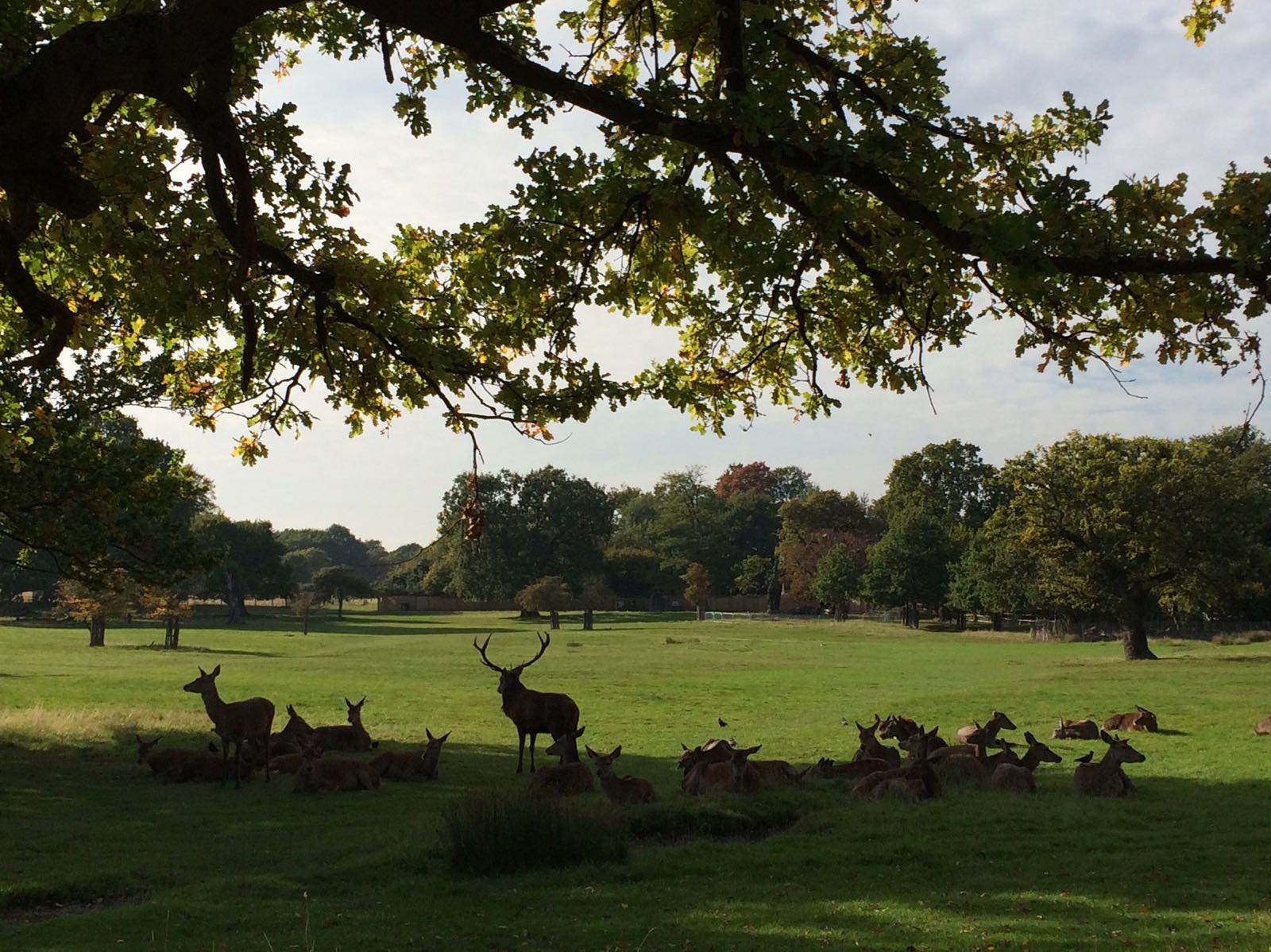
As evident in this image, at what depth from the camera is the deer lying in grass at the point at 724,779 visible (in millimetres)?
13328

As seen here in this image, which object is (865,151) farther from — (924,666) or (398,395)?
(924,666)

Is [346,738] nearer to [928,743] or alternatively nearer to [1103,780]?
[928,743]

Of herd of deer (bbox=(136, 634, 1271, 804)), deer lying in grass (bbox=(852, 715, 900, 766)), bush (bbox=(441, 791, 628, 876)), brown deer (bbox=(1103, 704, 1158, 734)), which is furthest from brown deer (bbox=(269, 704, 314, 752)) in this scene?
brown deer (bbox=(1103, 704, 1158, 734))

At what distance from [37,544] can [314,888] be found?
1061 cm

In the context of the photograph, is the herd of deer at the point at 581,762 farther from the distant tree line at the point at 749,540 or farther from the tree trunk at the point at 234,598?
the tree trunk at the point at 234,598

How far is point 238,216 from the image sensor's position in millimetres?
7562

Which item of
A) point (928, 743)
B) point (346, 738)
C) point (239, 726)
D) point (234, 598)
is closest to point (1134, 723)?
point (928, 743)

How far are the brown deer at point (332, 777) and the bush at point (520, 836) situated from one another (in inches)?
187

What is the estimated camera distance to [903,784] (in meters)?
13.2

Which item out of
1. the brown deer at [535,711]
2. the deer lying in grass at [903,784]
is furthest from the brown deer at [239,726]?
the deer lying in grass at [903,784]

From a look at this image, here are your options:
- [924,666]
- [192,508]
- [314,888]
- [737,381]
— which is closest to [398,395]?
[737,381]

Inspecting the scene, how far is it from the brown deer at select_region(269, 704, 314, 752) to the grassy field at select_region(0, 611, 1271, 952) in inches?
70.2

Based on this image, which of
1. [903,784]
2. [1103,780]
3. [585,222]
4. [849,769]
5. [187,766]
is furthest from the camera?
[187,766]

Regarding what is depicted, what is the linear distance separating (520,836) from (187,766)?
8.00m
